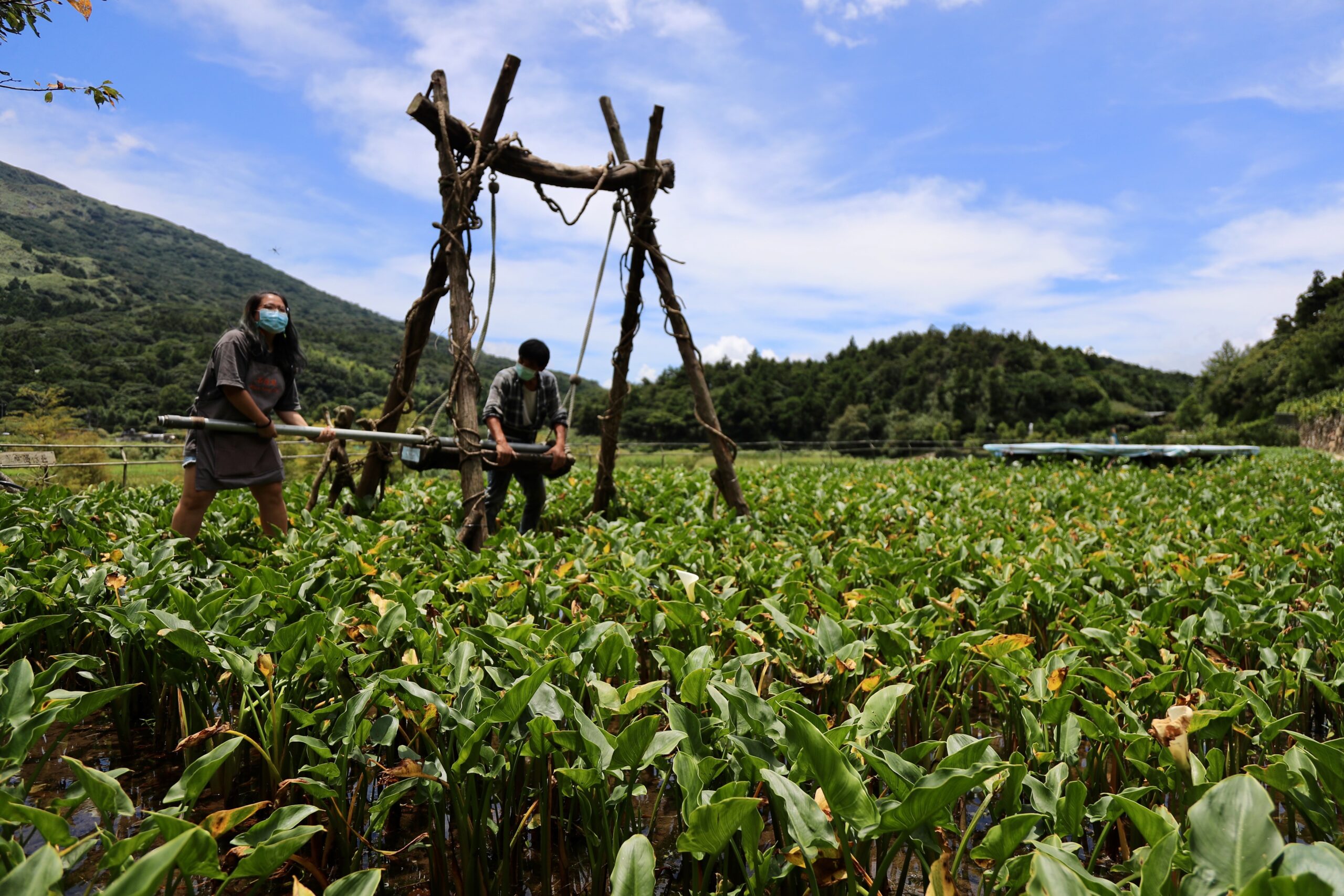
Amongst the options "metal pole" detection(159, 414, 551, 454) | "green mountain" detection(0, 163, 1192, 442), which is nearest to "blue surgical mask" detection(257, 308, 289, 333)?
"metal pole" detection(159, 414, 551, 454)

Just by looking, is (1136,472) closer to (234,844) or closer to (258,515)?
(258,515)

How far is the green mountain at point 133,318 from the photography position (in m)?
37.0

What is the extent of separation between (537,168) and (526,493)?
226cm

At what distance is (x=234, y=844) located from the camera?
1.29 meters

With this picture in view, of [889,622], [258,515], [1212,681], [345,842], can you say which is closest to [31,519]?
[258,515]

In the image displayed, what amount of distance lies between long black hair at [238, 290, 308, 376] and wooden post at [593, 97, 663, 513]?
2190mm

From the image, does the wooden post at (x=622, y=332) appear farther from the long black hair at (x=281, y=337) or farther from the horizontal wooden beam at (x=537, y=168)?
the long black hair at (x=281, y=337)

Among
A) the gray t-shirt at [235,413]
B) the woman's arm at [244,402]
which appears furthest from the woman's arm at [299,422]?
the woman's arm at [244,402]

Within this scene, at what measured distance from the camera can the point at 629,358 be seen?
18.9ft

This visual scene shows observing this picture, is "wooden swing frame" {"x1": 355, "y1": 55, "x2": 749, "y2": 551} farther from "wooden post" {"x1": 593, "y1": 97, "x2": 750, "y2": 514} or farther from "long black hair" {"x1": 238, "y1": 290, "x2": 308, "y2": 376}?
"long black hair" {"x1": 238, "y1": 290, "x2": 308, "y2": 376}

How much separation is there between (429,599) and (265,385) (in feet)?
7.25

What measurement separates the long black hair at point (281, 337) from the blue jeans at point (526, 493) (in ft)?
4.58

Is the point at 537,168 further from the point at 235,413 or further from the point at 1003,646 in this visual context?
the point at 1003,646

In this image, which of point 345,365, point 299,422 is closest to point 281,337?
point 299,422
